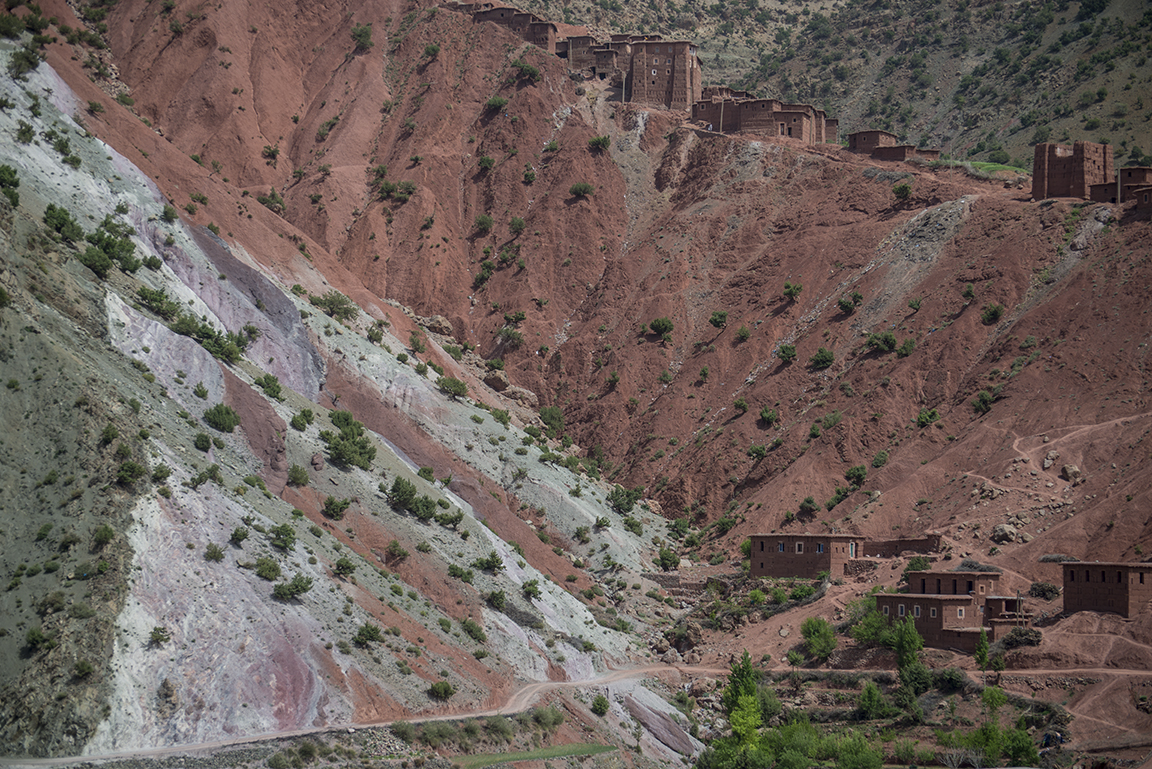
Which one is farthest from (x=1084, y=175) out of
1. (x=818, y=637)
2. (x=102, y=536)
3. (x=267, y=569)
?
(x=102, y=536)

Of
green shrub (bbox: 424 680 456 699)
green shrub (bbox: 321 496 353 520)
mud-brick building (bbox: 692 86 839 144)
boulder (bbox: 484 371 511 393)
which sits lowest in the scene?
green shrub (bbox: 424 680 456 699)

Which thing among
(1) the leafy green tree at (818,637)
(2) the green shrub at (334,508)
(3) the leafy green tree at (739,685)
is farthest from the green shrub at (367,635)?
(1) the leafy green tree at (818,637)

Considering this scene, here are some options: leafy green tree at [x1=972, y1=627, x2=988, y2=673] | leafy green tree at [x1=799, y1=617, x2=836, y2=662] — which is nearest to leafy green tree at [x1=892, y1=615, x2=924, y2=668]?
leafy green tree at [x1=972, y1=627, x2=988, y2=673]

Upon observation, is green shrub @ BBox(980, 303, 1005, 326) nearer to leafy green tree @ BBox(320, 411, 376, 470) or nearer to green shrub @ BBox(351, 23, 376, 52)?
leafy green tree @ BBox(320, 411, 376, 470)

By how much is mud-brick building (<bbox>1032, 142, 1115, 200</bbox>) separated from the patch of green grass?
46001 millimetres

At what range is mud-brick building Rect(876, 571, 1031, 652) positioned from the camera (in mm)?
50594

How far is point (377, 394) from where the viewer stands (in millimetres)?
65750

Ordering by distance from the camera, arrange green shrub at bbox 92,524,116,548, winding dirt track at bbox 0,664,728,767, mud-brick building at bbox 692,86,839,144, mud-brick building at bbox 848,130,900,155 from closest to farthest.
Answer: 1. winding dirt track at bbox 0,664,728,767
2. green shrub at bbox 92,524,116,548
3. mud-brick building at bbox 848,130,900,155
4. mud-brick building at bbox 692,86,839,144

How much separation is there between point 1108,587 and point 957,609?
226 inches

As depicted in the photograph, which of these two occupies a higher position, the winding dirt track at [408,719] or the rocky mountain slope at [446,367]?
the rocky mountain slope at [446,367]

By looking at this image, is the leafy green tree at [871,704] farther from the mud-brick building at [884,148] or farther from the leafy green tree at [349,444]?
the mud-brick building at [884,148]

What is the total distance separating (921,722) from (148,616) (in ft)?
91.2

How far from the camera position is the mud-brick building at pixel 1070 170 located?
7438cm

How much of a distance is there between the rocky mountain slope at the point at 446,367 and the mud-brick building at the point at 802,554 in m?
2.60
